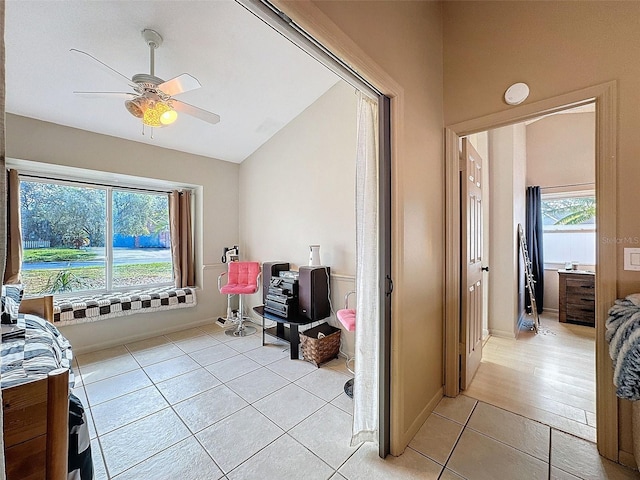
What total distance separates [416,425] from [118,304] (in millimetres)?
3476

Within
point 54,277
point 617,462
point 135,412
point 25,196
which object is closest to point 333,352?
point 135,412

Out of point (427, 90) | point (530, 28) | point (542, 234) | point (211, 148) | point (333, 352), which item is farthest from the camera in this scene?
point (542, 234)

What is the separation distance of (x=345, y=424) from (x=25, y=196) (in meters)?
4.06

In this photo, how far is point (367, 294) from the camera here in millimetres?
1693

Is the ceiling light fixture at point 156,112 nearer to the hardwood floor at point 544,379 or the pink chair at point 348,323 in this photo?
the pink chair at point 348,323

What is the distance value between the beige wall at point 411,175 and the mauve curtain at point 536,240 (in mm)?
3456

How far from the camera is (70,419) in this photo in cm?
121

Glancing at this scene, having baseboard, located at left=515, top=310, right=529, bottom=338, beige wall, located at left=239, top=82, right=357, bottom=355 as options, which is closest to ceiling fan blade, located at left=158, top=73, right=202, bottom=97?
beige wall, located at left=239, top=82, right=357, bottom=355

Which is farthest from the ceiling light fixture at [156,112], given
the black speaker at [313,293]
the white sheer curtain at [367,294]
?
the black speaker at [313,293]

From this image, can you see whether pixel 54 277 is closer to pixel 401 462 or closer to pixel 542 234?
pixel 401 462

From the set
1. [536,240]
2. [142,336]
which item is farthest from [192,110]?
[536,240]

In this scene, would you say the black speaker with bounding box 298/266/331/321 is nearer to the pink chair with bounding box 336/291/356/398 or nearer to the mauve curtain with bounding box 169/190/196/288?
the pink chair with bounding box 336/291/356/398

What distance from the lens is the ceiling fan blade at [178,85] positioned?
1.99 metres

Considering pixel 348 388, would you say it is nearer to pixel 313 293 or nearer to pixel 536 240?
pixel 313 293
